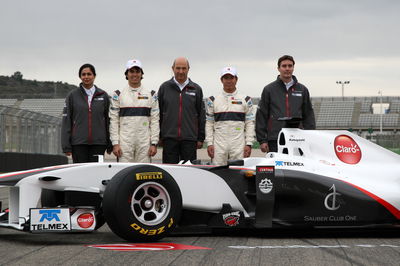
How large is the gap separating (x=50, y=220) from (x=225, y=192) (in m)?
1.80

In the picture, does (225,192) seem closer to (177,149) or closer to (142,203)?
(142,203)

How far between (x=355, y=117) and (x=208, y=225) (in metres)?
75.6

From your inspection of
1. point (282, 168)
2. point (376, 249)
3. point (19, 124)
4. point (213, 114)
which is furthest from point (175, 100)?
point (19, 124)

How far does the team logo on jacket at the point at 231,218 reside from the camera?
22.3ft

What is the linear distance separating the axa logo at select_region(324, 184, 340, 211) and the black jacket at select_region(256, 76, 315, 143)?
1.82 m

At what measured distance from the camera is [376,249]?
5953 mm

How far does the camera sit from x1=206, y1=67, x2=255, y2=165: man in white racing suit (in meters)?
8.73

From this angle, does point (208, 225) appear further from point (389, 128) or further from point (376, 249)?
point (389, 128)

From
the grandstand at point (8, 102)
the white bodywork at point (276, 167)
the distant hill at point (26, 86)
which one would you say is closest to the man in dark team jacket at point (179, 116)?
the white bodywork at point (276, 167)

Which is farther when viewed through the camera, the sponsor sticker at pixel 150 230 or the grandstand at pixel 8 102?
the grandstand at pixel 8 102

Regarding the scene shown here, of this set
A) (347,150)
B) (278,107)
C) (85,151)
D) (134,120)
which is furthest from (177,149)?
(347,150)

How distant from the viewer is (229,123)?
8727 millimetres

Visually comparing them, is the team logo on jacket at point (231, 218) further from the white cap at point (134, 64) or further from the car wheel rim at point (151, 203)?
the white cap at point (134, 64)

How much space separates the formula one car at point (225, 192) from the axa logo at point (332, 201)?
1 cm
